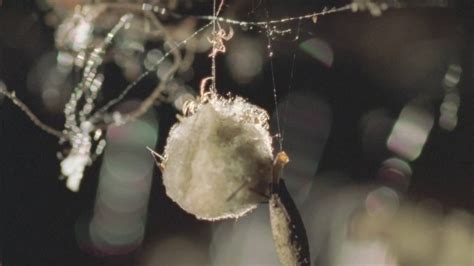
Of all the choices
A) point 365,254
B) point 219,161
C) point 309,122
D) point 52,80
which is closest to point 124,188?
point 52,80

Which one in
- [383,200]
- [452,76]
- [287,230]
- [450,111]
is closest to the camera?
[287,230]

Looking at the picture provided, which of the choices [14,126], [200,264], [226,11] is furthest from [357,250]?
[14,126]

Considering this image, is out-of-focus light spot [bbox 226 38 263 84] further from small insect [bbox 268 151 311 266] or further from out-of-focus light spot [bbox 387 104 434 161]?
small insect [bbox 268 151 311 266]

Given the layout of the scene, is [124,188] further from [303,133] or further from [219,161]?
[219,161]

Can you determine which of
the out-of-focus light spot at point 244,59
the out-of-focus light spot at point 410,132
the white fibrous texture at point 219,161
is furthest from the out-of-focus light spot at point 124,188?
the white fibrous texture at point 219,161

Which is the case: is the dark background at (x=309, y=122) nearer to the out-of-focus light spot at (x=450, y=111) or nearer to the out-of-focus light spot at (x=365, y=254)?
the out-of-focus light spot at (x=450, y=111)

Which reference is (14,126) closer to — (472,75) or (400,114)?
(400,114)

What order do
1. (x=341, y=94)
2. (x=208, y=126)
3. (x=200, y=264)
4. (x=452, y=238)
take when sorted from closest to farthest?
1. (x=208, y=126)
2. (x=341, y=94)
3. (x=452, y=238)
4. (x=200, y=264)
